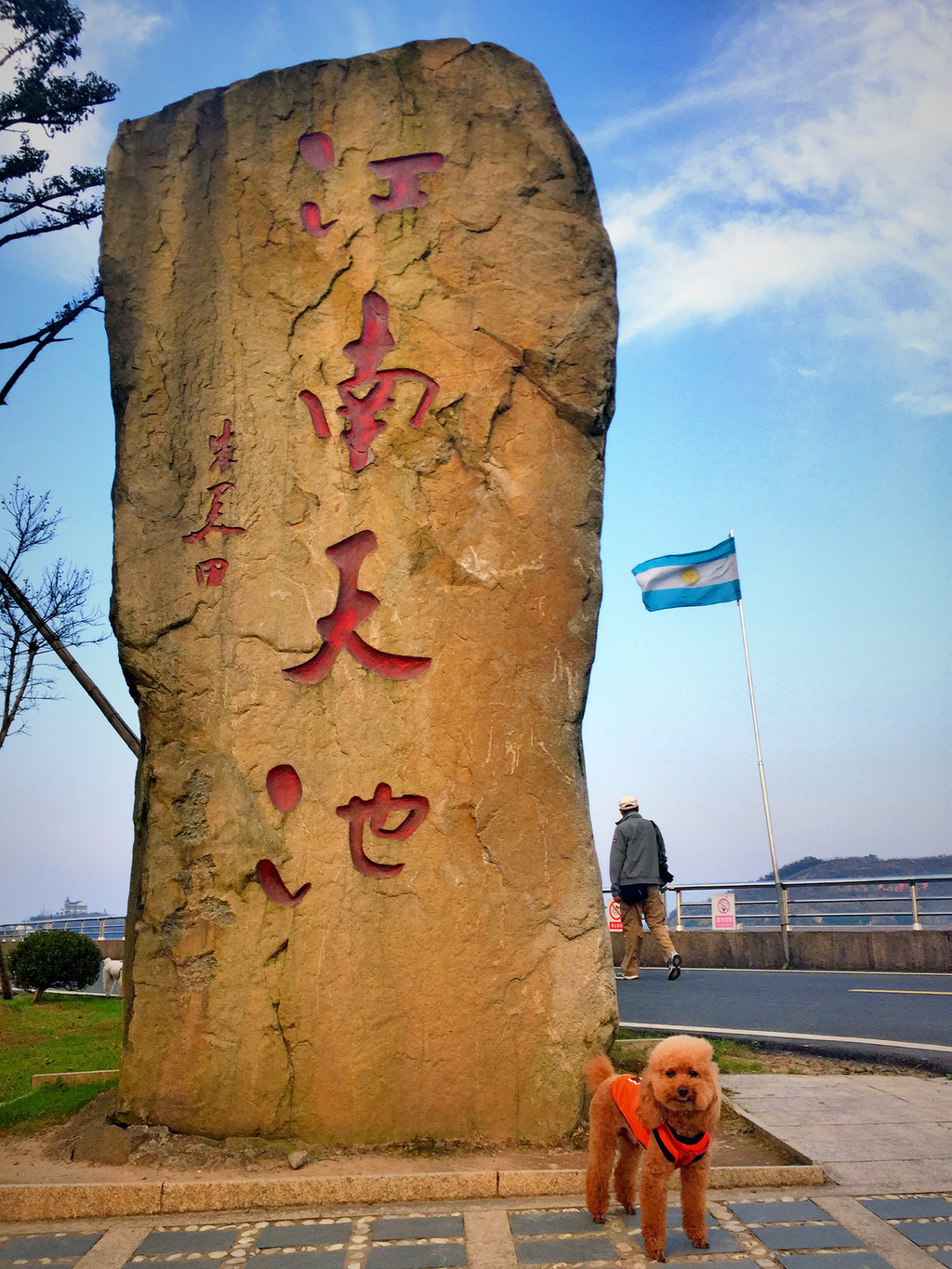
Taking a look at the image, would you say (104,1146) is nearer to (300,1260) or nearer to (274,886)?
(274,886)

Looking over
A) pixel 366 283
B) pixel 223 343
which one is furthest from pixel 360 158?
pixel 223 343

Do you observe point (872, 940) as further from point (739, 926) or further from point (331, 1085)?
point (331, 1085)

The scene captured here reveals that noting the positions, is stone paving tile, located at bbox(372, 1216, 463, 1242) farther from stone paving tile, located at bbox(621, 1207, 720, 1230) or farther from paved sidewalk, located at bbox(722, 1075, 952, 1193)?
paved sidewalk, located at bbox(722, 1075, 952, 1193)

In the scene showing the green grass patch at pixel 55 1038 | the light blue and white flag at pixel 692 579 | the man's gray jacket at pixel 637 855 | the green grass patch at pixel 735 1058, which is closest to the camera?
the green grass patch at pixel 735 1058

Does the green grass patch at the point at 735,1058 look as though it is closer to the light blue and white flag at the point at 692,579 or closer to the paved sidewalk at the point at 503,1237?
the paved sidewalk at the point at 503,1237

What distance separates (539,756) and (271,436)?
7.06 ft

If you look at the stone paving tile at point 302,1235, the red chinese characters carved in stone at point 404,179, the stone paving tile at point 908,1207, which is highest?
the red chinese characters carved in stone at point 404,179

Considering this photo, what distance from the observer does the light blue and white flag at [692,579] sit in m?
12.9

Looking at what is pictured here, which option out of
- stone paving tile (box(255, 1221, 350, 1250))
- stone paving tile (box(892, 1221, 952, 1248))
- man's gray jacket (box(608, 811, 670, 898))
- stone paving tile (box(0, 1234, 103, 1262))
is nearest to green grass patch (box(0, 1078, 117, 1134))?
stone paving tile (box(0, 1234, 103, 1262))

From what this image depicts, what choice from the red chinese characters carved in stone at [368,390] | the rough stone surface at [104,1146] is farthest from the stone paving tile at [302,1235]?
the red chinese characters carved in stone at [368,390]

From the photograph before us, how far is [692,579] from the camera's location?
1311cm

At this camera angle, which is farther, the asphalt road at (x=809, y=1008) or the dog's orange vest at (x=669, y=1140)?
the asphalt road at (x=809, y=1008)

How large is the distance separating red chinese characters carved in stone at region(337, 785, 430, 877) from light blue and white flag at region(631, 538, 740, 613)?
8935 millimetres

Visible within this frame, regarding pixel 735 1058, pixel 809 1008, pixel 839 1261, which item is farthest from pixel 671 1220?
pixel 809 1008
